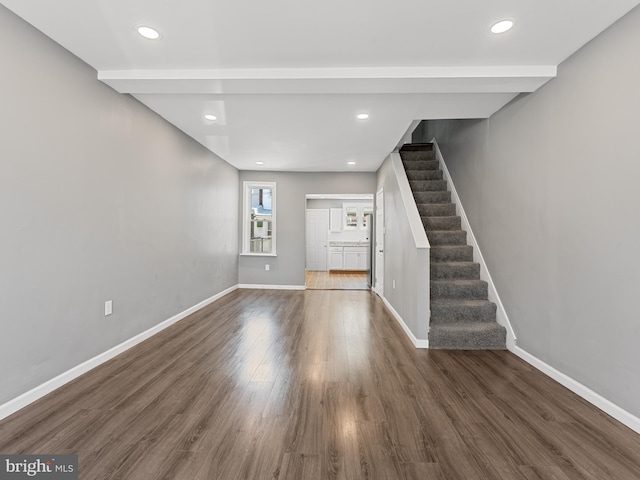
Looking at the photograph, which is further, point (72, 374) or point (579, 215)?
point (72, 374)

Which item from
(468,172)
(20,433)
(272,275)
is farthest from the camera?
(272,275)

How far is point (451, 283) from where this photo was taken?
3520 mm

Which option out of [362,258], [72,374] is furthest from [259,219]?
[72,374]

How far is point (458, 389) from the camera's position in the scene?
2260 mm

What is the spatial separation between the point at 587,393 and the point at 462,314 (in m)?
1.30

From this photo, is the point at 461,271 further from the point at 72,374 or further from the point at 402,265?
the point at 72,374

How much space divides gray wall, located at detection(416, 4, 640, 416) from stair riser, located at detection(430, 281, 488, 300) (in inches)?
8.9

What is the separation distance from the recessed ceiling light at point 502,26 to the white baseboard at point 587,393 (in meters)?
2.48

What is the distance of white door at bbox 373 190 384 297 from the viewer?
219 inches

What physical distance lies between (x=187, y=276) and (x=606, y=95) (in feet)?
14.9

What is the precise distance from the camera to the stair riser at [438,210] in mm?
4488

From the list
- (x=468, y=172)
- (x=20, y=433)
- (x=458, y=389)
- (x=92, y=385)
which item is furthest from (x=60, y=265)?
(x=468, y=172)

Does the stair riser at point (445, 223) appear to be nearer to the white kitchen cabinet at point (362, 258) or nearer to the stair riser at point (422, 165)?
the stair riser at point (422, 165)

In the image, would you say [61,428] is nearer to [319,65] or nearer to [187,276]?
[187,276]
